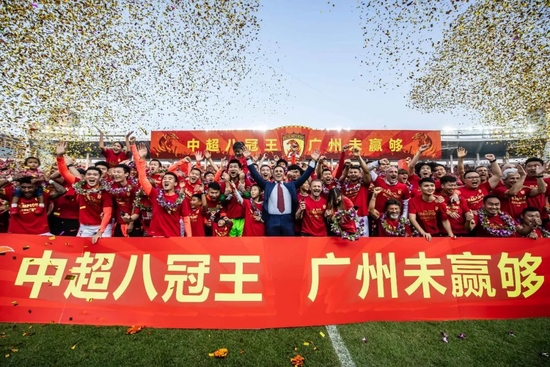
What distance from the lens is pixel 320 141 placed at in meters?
20.2

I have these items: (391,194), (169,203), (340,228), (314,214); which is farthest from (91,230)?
(391,194)

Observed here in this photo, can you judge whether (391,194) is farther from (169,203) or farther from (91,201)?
(91,201)

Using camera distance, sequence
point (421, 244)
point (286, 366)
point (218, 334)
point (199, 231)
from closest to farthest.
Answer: point (286, 366) < point (218, 334) < point (421, 244) < point (199, 231)

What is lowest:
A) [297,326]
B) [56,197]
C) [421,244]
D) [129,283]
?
[297,326]

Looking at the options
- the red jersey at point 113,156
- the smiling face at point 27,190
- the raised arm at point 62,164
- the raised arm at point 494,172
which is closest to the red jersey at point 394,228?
the raised arm at point 494,172

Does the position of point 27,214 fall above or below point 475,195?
below

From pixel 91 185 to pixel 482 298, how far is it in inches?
252

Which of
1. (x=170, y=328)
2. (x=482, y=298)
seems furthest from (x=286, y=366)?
(x=482, y=298)

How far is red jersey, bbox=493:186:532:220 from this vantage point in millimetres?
5328

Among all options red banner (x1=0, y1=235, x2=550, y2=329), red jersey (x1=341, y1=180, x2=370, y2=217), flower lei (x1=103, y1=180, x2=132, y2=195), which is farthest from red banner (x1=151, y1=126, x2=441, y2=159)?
red banner (x1=0, y1=235, x2=550, y2=329)

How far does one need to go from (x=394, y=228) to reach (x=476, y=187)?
83.5 inches

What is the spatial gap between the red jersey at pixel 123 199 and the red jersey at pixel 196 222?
1.11 meters

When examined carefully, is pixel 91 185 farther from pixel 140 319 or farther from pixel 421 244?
pixel 421 244

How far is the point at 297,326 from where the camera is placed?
3.69m
